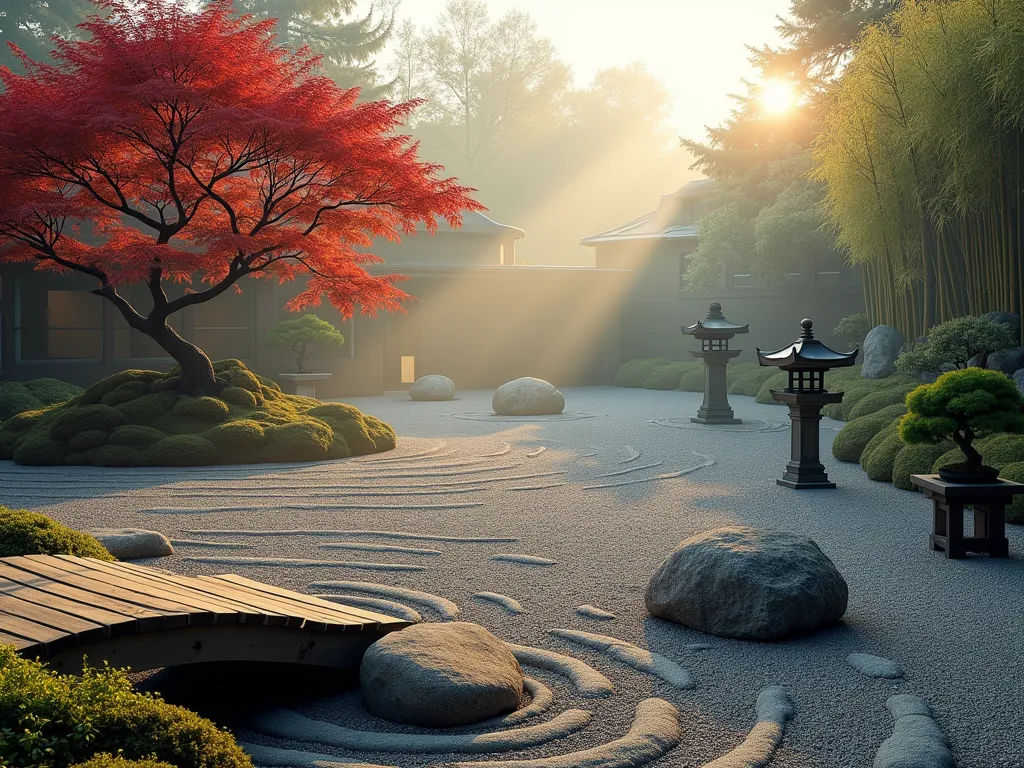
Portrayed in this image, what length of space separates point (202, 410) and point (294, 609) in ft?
25.1

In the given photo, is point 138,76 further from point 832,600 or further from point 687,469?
point 832,600

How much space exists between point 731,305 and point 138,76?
17.0 meters

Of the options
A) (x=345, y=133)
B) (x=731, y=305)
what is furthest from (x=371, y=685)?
(x=731, y=305)

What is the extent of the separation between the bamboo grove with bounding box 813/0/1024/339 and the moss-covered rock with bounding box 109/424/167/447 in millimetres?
10183

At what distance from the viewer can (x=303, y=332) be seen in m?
17.3

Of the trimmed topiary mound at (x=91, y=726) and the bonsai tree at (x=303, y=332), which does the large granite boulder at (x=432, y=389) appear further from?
the trimmed topiary mound at (x=91, y=726)

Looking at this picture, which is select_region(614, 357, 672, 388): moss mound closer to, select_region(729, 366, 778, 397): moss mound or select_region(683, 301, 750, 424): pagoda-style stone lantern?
select_region(729, 366, 778, 397): moss mound

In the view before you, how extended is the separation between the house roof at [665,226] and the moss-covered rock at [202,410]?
52.8 feet

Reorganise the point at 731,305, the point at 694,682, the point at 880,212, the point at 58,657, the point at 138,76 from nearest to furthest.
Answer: the point at 58,657 < the point at 694,682 < the point at 138,76 < the point at 880,212 < the point at 731,305

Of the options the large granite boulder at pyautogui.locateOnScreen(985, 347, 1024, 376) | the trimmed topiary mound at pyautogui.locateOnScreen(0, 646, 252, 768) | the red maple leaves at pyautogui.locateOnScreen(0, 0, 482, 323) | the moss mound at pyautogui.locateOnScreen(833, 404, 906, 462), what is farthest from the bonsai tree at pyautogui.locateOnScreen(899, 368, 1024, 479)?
the large granite boulder at pyautogui.locateOnScreen(985, 347, 1024, 376)

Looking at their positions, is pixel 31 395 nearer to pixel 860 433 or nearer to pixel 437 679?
pixel 860 433

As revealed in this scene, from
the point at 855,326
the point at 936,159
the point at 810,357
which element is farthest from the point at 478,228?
the point at 810,357

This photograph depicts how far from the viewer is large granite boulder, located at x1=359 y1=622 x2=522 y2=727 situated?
3451mm

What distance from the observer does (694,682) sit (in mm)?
3920
